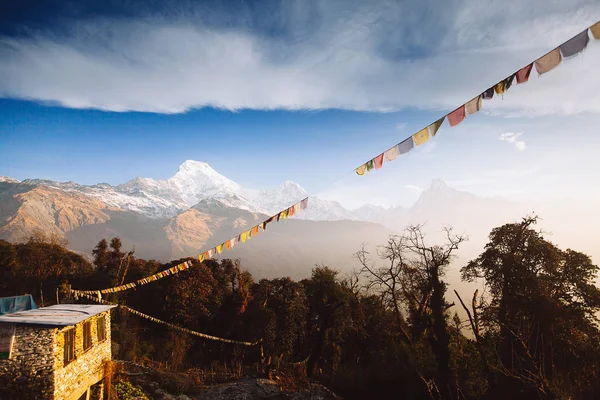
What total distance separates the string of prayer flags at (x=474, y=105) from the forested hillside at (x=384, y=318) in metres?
5.79

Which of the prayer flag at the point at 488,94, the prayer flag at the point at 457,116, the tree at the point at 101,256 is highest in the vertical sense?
the prayer flag at the point at 488,94

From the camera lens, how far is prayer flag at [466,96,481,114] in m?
5.80

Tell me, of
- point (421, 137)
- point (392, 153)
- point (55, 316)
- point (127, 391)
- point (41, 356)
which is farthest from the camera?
point (127, 391)

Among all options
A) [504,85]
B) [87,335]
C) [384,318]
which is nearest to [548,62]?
[504,85]

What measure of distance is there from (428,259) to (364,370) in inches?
326

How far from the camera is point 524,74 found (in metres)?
5.16

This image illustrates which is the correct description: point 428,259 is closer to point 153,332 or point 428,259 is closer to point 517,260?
point 517,260

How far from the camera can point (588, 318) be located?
46.4 feet

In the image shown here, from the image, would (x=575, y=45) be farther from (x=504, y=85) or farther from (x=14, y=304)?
(x=14, y=304)

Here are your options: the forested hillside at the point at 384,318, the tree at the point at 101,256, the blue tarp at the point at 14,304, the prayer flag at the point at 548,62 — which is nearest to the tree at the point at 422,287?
the forested hillside at the point at 384,318

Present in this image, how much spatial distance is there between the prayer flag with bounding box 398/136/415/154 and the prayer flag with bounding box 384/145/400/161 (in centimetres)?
10

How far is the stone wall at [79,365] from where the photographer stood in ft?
32.5

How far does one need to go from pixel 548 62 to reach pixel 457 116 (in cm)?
156

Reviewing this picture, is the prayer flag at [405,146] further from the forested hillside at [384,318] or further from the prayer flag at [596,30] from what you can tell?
the forested hillside at [384,318]
